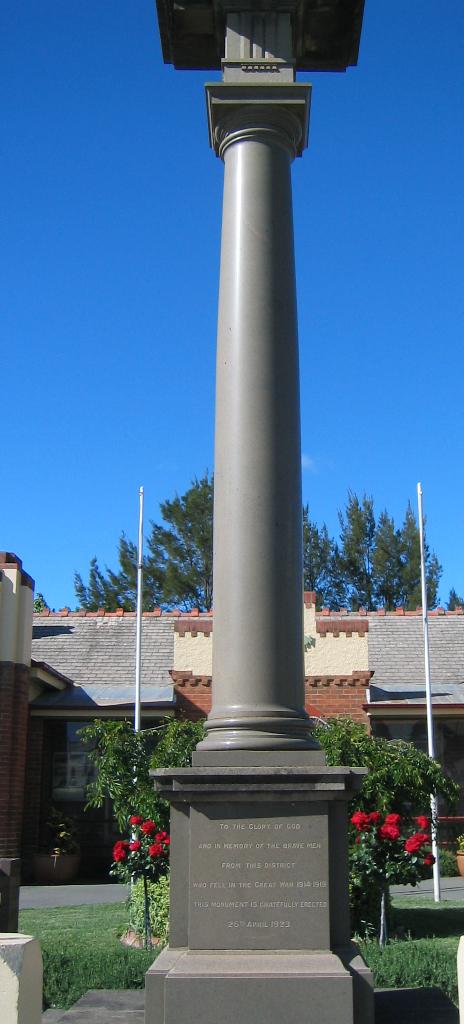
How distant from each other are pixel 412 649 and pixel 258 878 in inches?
653

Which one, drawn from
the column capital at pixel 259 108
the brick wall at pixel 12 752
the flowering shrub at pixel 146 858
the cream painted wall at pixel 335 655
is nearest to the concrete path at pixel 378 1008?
the flowering shrub at pixel 146 858

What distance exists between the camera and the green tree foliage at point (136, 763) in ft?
34.4

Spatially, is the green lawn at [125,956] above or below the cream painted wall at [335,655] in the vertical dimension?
below

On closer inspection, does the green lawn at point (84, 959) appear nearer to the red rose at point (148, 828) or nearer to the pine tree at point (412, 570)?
the red rose at point (148, 828)

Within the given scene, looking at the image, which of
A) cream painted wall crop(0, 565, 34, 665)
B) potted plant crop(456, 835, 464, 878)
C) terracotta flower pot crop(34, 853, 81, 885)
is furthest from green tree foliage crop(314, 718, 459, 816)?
terracotta flower pot crop(34, 853, 81, 885)

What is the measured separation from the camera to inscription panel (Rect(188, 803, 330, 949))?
18.0 ft

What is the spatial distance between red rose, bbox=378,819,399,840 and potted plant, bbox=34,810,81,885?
31.0ft

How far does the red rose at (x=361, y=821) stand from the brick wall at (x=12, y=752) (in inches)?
335

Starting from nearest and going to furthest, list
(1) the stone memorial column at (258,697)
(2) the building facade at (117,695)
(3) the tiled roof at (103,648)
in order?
(1) the stone memorial column at (258,697) → (2) the building facade at (117,695) → (3) the tiled roof at (103,648)

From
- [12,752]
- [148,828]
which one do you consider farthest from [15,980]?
[12,752]

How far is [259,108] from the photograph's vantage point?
704 centimetres

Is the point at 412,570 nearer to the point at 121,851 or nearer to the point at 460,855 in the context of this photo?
the point at 460,855

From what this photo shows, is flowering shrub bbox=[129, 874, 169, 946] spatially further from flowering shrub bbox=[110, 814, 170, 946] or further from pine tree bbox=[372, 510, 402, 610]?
pine tree bbox=[372, 510, 402, 610]

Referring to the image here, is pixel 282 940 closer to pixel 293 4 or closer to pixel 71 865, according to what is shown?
pixel 293 4
